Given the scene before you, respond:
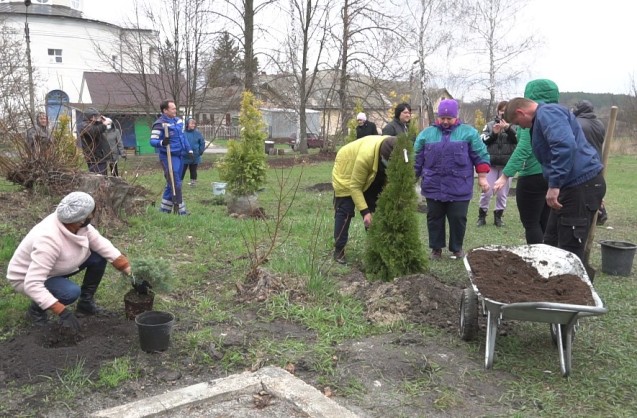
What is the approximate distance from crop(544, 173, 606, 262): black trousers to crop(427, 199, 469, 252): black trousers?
1645 mm

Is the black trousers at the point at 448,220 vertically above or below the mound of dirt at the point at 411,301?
above

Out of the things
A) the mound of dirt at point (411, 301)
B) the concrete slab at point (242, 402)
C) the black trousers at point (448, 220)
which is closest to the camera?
the concrete slab at point (242, 402)

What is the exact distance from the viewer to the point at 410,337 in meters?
3.94

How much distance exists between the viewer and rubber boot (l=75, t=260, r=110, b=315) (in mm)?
4109

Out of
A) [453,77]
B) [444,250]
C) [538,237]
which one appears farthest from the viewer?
[453,77]

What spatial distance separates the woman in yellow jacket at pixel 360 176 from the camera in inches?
201

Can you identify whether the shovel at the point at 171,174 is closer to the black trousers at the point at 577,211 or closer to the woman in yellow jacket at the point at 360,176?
the woman in yellow jacket at the point at 360,176

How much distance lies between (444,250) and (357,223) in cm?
140

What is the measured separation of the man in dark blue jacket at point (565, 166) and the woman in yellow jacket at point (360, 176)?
4.16 feet

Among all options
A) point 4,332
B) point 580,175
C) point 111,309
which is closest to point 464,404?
point 580,175

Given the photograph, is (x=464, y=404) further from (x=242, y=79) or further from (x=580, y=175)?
(x=242, y=79)

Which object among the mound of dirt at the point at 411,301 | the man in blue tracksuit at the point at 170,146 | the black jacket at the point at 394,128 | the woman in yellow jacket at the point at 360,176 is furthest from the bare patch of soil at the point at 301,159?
the mound of dirt at the point at 411,301

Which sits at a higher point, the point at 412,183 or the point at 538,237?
the point at 412,183

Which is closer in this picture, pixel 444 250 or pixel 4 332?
pixel 4 332
